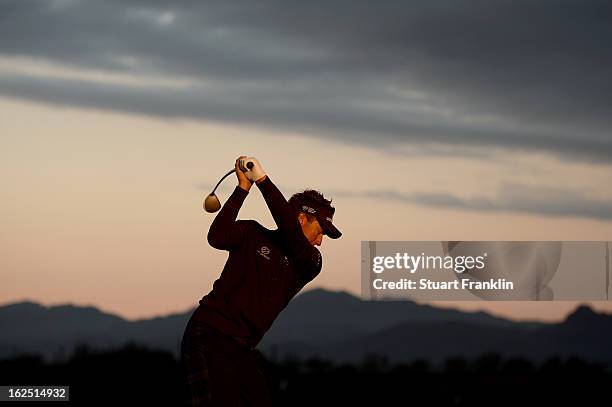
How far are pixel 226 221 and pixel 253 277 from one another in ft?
1.80

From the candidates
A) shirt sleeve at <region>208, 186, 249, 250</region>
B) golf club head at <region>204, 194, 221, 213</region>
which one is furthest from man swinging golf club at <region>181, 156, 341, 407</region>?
golf club head at <region>204, 194, 221, 213</region>

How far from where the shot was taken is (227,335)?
962cm

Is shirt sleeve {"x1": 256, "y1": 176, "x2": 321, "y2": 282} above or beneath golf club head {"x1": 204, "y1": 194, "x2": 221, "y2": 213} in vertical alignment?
beneath

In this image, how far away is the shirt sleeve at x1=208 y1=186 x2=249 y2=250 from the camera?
9250 millimetres

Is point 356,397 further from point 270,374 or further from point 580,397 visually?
point 270,374

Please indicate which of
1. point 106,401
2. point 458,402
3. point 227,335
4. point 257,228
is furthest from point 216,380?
point 458,402

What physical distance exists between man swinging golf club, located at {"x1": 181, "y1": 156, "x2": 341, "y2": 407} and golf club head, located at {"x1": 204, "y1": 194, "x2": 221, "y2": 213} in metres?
0.27

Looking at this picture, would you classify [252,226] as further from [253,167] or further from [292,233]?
[253,167]

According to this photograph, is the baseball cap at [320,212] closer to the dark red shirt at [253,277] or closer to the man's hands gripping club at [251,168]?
the dark red shirt at [253,277]

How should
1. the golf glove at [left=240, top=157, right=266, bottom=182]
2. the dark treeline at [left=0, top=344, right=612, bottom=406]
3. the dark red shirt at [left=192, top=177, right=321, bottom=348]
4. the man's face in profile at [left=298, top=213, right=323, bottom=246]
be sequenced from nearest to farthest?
the golf glove at [left=240, top=157, right=266, bottom=182], the dark red shirt at [left=192, top=177, right=321, bottom=348], the man's face in profile at [left=298, top=213, right=323, bottom=246], the dark treeline at [left=0, top=344, right=612, bottom=406]

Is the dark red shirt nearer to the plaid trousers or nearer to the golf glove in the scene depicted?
the plaid trousers

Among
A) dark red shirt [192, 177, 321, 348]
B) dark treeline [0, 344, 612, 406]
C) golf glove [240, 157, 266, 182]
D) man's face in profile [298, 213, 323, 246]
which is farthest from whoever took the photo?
dark treeline [0, 344, 612, 406]

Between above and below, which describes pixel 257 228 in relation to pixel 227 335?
above

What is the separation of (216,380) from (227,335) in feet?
1.11
